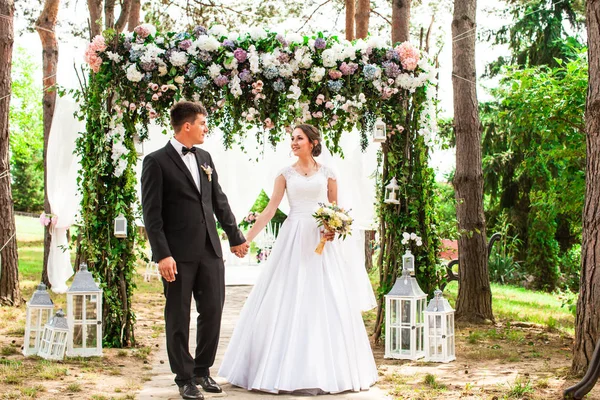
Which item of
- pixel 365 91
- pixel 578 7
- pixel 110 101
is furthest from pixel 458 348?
pixel 578 7

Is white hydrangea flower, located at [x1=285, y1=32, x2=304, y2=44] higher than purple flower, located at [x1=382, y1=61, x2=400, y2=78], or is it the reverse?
white hydrangea flower, located at [x1=285, y1=32, x2=304, y2=44]

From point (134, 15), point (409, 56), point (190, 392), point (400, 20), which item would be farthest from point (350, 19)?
point (190, 392)

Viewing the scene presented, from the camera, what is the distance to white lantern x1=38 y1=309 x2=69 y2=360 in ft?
20.5

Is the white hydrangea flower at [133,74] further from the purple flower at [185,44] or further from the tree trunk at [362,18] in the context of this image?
the tree trunk at [362,18]

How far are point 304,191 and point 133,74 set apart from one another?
2167 mm

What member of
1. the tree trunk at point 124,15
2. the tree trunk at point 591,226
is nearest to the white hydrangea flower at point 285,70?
the tree trunk at point 591,226

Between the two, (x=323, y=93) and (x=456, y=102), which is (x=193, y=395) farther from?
(x=456, y=102)

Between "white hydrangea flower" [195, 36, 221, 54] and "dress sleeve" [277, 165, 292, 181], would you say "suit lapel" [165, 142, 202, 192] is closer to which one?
"dress sleeve" [277, 165, 292, 181]

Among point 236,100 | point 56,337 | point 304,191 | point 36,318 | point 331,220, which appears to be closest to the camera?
point 331,220

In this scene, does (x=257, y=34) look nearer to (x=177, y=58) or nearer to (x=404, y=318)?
(x=177, y=58)

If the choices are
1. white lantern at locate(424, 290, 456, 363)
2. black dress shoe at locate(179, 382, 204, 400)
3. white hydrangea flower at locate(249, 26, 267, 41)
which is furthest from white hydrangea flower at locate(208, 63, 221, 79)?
black dress shoe at locate(179, 382, 204, 400)

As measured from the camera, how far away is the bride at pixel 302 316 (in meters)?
5.12

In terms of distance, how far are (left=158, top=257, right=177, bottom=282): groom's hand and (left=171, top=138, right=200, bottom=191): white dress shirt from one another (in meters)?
0.58

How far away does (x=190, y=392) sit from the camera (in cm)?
470
